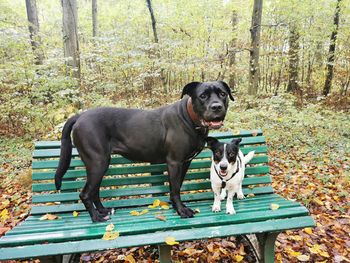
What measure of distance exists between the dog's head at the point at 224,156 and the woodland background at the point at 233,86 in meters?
0.99

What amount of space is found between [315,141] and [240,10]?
36.3 feet

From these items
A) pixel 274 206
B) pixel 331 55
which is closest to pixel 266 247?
pixel 274 206

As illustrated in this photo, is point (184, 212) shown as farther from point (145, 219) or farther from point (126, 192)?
point (126, 192)

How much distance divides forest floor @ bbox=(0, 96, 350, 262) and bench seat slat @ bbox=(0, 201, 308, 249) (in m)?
0.71

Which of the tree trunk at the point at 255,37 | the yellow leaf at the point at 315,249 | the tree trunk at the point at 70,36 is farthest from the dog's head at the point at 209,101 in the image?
the tree trunk at the point at 255,37

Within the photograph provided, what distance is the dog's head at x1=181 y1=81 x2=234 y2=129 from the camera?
260 cm

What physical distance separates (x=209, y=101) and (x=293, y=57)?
13482 millimetres

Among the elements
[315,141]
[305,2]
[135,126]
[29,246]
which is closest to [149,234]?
[29,246]

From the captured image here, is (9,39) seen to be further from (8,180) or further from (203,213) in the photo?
(203,213)

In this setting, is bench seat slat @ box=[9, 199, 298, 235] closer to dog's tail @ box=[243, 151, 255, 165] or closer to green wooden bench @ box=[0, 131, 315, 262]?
green wooden bench @ box=[0, 131, 315, 262]

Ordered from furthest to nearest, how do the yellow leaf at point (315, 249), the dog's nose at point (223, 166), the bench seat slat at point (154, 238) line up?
the yellow leaf at point (315, 249), the dog's nose at point (223, 166), the bench seat slat at point (154, 238)

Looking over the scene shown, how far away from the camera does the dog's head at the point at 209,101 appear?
102 inches

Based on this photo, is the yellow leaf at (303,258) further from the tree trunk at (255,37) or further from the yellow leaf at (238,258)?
the tree trunk at (255,37)

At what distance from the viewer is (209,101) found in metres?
2.68
